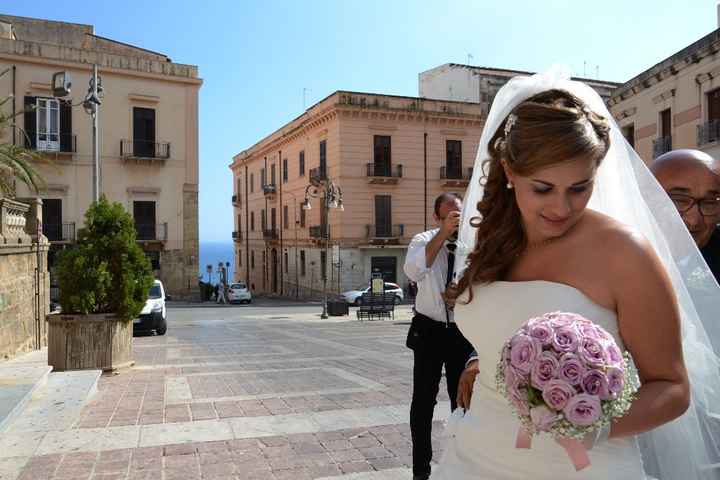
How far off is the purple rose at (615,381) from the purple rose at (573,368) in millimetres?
68

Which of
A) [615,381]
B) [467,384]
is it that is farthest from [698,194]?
[615,381]

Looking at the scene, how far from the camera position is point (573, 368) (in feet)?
4.57

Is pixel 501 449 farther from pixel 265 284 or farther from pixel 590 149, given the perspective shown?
pixel 265 284

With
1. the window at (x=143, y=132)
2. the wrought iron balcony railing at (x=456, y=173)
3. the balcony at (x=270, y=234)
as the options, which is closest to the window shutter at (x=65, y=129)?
the window at (x=143, y=132)

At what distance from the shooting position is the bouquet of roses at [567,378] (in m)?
1.39

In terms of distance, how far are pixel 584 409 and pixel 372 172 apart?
35.5 m

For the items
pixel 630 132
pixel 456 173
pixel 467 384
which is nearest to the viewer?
pixel 467 384

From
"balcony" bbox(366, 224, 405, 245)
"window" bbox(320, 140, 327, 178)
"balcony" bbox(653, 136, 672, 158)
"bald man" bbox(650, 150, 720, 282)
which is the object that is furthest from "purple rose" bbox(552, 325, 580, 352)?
"window" bbox(320, 140, 327, 178)

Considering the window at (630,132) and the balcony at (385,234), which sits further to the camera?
the balcony at (385,234)

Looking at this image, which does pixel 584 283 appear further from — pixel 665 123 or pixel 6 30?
pixel 6 30

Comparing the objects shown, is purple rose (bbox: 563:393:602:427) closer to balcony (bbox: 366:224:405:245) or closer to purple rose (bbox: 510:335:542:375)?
purple rose (bbox: 510:335:542:375)

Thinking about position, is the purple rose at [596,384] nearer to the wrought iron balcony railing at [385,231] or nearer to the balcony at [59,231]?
the balcony at [59,231]

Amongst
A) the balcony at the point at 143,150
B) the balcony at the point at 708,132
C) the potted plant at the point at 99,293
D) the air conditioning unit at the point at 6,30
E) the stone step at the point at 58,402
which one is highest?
the air conditioning unit at the point at 6,30

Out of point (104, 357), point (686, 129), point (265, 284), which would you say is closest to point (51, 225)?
point (265, 284)
